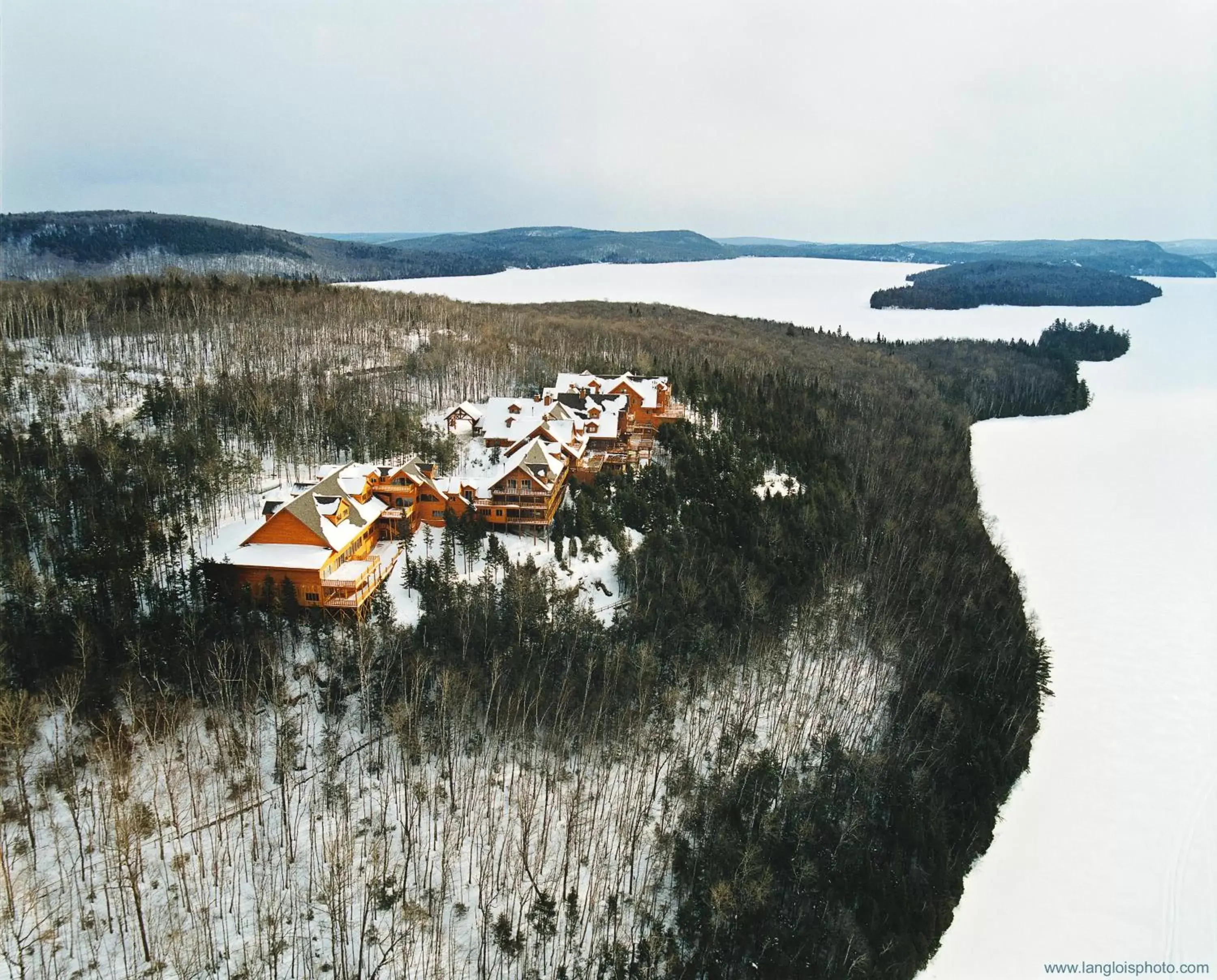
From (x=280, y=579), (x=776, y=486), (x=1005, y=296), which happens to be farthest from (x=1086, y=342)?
(x=280, y=579)

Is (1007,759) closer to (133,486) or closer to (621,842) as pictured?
(621,842)

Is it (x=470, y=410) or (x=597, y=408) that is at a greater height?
(x=597, y=408)

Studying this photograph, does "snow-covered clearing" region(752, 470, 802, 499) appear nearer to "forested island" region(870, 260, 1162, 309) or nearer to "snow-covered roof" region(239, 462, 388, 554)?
"snow-covered roof" region(239, 462, 388, 554)

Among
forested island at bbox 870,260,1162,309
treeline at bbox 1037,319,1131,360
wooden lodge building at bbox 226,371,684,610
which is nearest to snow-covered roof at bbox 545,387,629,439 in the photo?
wooden lodge building at bbox 226,371,684,610

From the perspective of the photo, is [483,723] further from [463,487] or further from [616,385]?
[616,385]

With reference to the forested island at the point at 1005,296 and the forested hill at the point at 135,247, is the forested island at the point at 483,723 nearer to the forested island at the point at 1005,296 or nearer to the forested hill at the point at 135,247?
the forested hill at the point at 135,247
